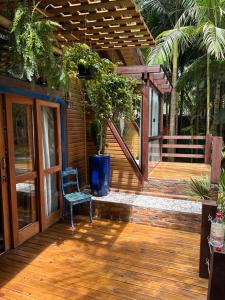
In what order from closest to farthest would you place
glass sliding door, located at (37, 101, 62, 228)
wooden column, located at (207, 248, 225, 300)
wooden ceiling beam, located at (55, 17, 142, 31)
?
wooden column, located at (207, 248, 225, 300) < wooden ceiling beam, located at (55, 17, 142, 31) < glass sliding door, located at (37, 101, 62, 228)

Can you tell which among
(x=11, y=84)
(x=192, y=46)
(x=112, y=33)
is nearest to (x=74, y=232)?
(x=11, y=84)

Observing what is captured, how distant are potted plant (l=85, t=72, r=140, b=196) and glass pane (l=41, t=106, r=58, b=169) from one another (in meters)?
0.70

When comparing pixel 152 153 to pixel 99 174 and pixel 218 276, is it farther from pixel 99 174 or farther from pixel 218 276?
pixel 218 276

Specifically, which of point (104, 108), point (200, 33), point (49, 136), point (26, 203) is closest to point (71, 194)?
point (26, 203)

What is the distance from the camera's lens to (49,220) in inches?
148

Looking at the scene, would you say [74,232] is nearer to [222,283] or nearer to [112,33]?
[222,283]

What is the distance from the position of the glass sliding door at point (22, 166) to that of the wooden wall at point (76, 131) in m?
0.89

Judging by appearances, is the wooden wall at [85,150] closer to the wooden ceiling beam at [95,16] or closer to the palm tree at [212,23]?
the wooden ceiling beam at [95,16]

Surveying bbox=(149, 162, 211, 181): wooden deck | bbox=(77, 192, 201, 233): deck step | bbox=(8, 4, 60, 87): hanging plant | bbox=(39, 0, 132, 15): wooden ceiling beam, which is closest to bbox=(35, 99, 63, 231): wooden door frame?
bbox=(77, 192, 201, 233): deck step

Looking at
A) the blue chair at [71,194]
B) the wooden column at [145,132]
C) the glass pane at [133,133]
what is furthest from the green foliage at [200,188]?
the blue chair at [71,194]

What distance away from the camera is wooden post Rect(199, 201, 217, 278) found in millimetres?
2467

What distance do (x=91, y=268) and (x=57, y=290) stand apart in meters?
0.46

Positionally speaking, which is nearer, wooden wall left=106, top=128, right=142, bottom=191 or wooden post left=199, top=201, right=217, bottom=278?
wooden post left=199, top=201, right=217, bottom=278

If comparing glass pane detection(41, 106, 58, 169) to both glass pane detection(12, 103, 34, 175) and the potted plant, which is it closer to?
glass pane detection(12, 103, 34, 175)
